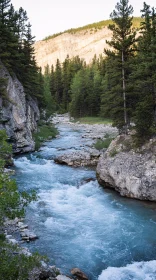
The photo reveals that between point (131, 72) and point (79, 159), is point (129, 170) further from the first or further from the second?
point (79, 159)

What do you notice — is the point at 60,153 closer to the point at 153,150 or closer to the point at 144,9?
the point at 153,150

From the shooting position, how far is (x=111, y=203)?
19.0 meters

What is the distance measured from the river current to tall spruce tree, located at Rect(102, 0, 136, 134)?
665 centimetres

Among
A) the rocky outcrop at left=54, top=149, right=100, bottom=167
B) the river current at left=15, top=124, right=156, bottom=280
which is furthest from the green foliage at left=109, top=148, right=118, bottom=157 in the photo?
the rocky outcrop at left=54, top=149, right=100, bottom=167

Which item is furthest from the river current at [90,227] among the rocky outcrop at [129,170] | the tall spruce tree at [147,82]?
the tall spruce tree at [147,82]

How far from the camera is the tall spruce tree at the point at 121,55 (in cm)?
2425

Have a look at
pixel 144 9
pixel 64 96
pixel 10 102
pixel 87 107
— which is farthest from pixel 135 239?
pixel 64 96

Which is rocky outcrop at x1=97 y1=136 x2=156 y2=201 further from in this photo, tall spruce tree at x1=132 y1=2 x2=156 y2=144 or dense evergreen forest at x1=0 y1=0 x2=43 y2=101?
dense evergreen forest at x1=0 y1=0 x2=43 y2=101

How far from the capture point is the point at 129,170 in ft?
64.6

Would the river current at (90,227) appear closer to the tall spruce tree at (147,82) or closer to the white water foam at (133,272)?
the white water foam at (133,272)

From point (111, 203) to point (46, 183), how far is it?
6.76 metres

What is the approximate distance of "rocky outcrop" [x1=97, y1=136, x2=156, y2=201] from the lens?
18.5 meters

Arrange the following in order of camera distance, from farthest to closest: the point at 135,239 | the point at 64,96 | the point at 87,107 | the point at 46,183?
the point at 64,96 < the point at 87,107 < the point at 46,183 < the point at 135,239

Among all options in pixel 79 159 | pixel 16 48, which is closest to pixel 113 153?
pixel 79 159
